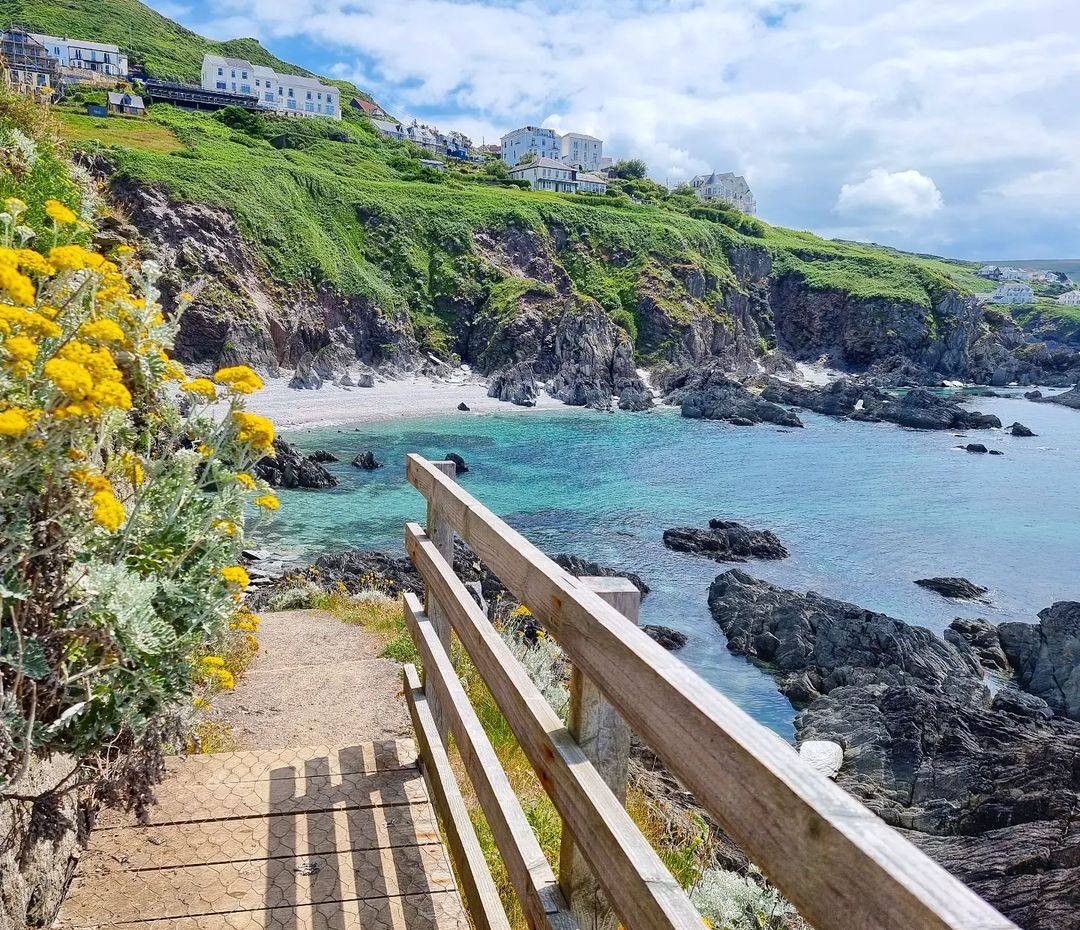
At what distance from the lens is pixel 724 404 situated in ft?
188

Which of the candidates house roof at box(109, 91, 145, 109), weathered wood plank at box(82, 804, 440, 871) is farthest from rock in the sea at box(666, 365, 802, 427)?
house roof at box(109, 91, 145, 109)

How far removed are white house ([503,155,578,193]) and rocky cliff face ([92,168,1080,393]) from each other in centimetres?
3085

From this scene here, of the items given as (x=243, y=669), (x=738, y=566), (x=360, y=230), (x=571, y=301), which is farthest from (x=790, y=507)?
(x=360, y=230)

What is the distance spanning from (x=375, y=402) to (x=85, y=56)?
91895mm

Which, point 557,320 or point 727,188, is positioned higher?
point 727,188

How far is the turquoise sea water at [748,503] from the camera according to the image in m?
22.9

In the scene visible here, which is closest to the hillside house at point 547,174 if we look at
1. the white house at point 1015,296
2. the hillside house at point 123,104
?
the hillside house at point 123,104

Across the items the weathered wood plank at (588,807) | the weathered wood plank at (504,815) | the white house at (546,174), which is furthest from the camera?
the white house at (546,174)

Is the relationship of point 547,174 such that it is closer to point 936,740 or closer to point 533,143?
point 533,143

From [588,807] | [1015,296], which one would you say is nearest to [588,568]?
[588,807]

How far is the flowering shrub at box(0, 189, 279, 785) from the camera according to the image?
91.0 inches

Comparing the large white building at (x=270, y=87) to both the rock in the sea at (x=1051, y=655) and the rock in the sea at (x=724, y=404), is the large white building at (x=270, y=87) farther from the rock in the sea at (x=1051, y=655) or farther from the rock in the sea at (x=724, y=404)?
the rock in the sea at (x=1051, y=655)

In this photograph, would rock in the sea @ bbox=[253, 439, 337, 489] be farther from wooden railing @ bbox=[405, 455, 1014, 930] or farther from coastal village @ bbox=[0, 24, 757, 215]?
coastal village @ bbox=[0, 24, 757, 215]

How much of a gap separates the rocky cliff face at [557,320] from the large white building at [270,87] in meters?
57.2
